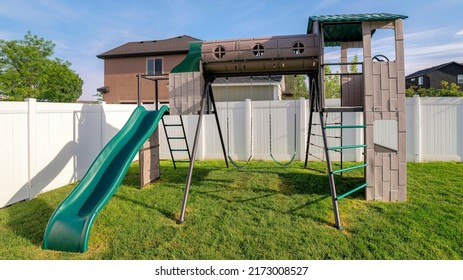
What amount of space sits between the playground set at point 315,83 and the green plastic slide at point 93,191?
1 centimetres

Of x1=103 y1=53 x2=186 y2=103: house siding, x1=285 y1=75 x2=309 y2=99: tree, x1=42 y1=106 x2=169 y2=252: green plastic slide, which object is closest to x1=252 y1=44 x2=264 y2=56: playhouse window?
x1=42 y1=106 x2=169 y2=252: green plastic slide

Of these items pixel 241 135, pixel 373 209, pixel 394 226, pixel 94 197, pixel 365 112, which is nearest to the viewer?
pixel 394 226

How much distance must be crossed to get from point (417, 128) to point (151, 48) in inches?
658

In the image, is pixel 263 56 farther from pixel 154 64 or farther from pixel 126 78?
pixel 126 78

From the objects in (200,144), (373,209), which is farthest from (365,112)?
(200,144)

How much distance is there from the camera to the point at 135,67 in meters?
18.5

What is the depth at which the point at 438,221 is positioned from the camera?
3.94m

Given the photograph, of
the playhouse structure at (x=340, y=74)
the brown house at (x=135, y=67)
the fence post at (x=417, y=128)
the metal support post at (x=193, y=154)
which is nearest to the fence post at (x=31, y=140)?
the playhouse structure at (x=340, y=74)

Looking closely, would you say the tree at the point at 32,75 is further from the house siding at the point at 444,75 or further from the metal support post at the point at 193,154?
the house siding at the point at 444,75

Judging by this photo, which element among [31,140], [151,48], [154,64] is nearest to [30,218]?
[31,140]

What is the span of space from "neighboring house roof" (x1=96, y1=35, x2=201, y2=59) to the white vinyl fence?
10319mm

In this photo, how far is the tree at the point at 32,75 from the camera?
21.6 m

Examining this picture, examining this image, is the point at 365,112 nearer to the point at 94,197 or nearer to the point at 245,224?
the point at 245,224

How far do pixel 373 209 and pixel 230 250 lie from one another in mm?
2647
